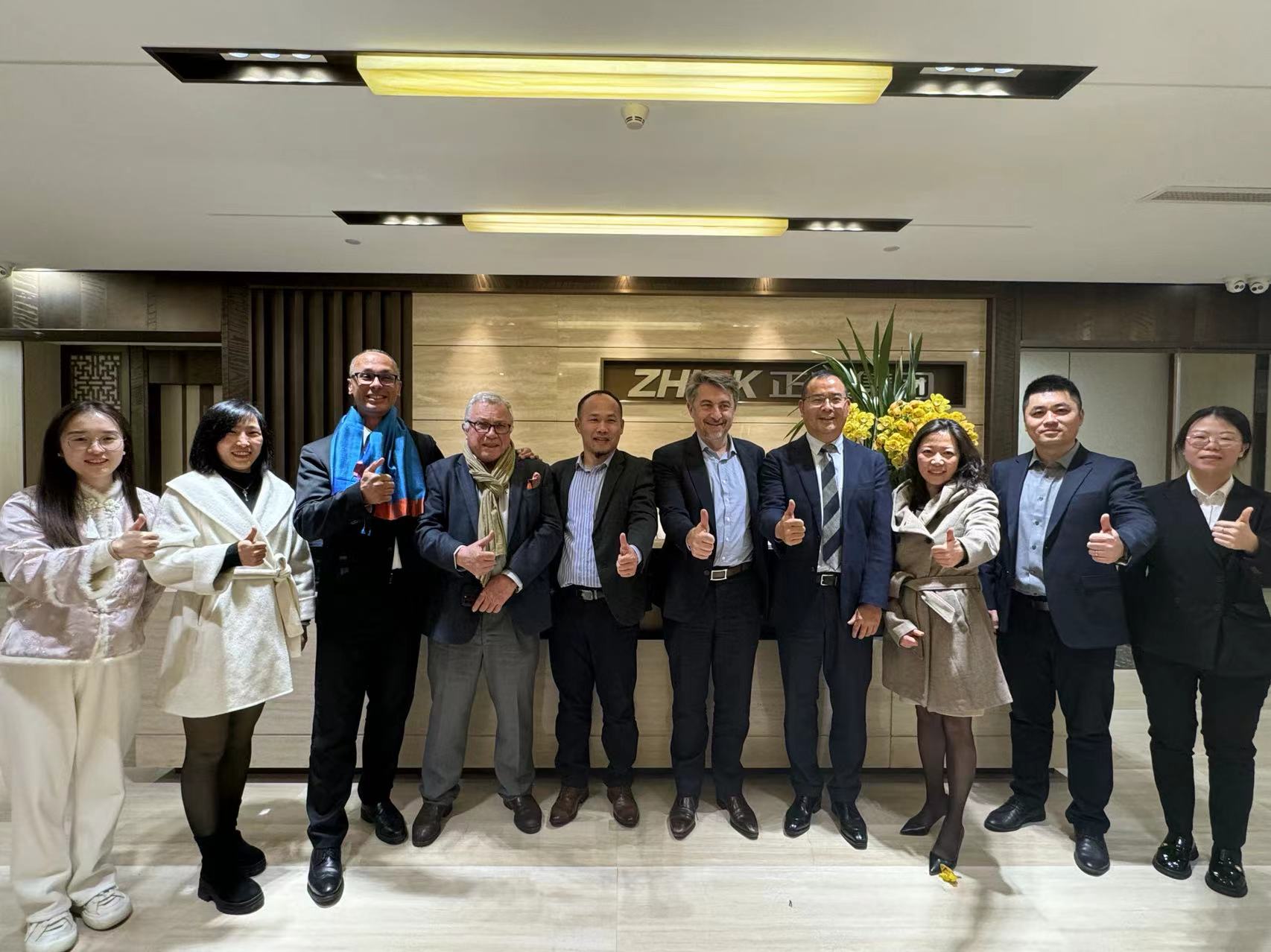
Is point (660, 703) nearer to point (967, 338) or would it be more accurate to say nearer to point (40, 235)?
point (967, 338)

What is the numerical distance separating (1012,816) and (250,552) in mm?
3032

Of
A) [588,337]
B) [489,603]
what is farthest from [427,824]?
[588,337]

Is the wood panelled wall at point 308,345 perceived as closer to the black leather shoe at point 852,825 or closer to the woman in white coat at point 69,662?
the woman in white coat at point 69,662

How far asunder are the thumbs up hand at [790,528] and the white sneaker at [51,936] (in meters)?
2.59

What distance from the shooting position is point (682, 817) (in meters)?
2.79

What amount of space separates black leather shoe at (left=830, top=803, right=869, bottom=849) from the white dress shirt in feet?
5.46

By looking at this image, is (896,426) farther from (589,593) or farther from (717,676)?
(589,593)

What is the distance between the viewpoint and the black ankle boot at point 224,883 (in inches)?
91.1

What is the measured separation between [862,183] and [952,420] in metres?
1.44

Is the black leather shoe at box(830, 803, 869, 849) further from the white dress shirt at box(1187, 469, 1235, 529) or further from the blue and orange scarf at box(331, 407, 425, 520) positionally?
the blue and orange scarf at box(331, 407, 425, 520)

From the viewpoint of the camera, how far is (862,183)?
11.3 feet

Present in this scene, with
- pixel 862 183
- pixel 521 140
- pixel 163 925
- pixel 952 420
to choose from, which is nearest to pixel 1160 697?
pixel 952 420

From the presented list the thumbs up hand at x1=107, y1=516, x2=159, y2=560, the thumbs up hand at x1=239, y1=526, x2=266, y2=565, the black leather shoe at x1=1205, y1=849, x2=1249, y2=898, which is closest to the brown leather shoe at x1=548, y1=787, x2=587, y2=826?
the thumbs up hand at x1=239, y1=526, x2=266, y2=565

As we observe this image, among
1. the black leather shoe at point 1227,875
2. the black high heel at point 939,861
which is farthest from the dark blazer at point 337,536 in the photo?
the black leather shoe at point 1227,875
